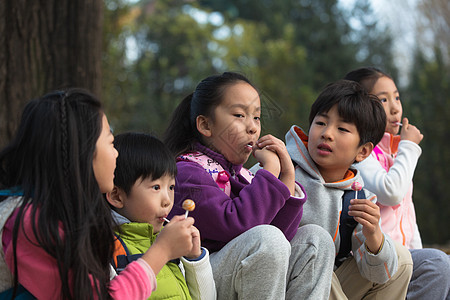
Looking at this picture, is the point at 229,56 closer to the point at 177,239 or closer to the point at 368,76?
the point at 368,76

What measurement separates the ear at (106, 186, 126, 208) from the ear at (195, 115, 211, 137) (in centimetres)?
51

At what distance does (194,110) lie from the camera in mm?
2395

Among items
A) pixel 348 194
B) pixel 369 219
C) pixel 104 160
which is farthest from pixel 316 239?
pixel 104 160

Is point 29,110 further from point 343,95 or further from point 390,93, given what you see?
point 390,93

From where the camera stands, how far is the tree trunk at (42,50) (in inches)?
138

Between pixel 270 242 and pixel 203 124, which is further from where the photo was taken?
pixel 203 124

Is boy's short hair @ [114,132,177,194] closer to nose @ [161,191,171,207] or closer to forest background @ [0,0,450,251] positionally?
nose @ [161,191,171,207]

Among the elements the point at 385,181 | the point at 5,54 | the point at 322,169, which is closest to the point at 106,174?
the point at 322,169

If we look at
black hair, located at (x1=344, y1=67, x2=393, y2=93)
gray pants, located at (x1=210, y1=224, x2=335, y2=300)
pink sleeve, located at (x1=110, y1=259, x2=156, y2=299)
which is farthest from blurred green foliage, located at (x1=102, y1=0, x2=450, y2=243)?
pink sleeve, located at (x1=110, y1=259, x2=156, y2=299)

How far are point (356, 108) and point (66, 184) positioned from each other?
4.94ft

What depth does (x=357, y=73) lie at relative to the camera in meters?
3.21

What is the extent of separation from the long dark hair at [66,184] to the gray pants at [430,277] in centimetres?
161

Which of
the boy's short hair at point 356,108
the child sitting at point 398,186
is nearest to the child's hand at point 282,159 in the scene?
the boy's short hair at point 356,108

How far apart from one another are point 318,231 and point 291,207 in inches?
5.8
